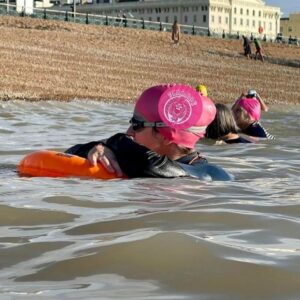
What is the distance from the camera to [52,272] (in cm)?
266

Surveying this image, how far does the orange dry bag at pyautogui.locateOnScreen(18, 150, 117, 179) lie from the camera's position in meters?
5.15

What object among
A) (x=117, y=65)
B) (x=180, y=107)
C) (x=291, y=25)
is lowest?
(x=180, y=107)

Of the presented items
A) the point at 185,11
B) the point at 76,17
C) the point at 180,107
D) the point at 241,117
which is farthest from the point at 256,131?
the point at 185,11

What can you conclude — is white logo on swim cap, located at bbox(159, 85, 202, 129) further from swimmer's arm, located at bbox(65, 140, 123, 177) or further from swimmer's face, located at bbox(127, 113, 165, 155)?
swimmer's arm, located at bbox(65, 140, 123, 177)

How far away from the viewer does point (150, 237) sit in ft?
10.2

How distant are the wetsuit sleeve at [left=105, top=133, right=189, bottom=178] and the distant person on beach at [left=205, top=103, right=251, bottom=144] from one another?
10.5 ft

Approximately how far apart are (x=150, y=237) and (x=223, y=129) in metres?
5.47

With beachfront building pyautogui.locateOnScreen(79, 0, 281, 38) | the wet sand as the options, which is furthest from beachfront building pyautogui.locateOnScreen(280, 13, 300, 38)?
the wet sand

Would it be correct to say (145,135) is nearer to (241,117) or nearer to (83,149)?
(83,149)

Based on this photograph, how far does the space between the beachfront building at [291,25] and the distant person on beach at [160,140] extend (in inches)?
6602

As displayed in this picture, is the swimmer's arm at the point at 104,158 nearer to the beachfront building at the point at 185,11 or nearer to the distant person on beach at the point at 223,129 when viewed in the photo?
the distant person on beach at the point at 223,129

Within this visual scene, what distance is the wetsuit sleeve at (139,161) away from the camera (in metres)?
5.09

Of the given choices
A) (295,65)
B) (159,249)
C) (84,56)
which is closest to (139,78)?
(84,56)

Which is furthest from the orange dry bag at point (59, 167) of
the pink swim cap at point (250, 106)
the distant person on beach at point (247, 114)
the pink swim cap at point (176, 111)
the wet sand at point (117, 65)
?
the wet sand at point (117, 65)
